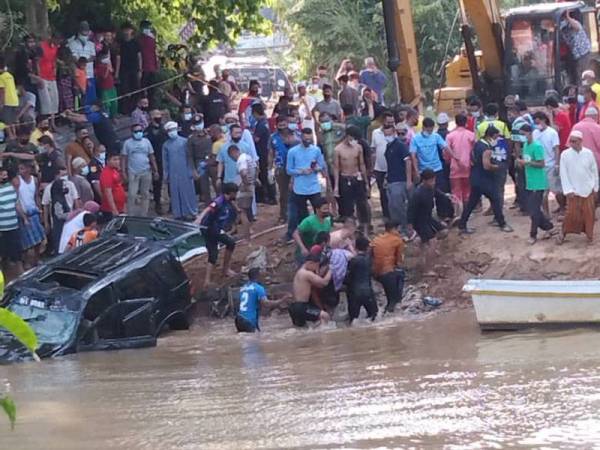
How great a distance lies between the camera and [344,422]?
11.0m

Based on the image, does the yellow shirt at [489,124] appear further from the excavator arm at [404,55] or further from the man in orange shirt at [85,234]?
the man in orange shirt at [85,234]

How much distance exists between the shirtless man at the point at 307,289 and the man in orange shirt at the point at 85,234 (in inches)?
109

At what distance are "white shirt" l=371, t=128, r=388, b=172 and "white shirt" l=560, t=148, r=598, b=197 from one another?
10.4 ft

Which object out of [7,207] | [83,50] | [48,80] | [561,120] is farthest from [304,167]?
[83,50]

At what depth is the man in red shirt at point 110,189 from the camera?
63.5 feet

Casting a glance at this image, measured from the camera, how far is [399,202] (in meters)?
18.7

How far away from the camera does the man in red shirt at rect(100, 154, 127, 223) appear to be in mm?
19359

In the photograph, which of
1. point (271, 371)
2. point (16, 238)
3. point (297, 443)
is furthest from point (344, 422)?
point (16, 238)

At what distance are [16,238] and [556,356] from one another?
8.20 m

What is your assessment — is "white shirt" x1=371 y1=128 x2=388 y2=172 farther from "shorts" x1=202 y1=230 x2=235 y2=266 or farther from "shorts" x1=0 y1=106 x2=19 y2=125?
"shorts" x1=0 y1=106 x2=19 y2=125

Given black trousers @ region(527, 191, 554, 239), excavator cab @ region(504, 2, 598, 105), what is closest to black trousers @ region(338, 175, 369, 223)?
black trousers @ region(527, 191, 554, 239)

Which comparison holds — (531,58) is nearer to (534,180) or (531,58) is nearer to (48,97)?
(534,180)

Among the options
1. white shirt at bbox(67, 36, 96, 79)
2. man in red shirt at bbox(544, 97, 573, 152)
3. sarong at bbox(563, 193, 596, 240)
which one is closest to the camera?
sarong at bbox(563, 193, 596, 240)

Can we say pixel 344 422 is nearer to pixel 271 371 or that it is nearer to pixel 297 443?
pixel 297 443
